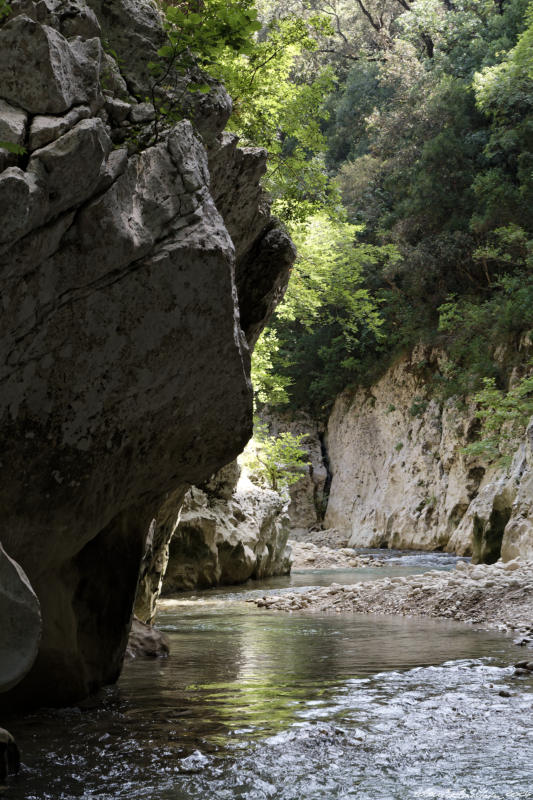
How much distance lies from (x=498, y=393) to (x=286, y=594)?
9241 mm

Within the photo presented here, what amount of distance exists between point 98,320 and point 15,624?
215cm

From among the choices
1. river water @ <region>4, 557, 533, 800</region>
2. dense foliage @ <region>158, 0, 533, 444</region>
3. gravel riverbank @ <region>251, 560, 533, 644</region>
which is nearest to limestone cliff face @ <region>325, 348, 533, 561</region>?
dense foliage @ <region>158, 0, 533, 444</region>

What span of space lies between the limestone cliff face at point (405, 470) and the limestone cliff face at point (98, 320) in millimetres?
12449

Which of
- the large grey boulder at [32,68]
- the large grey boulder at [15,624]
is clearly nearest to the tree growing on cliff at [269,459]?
the large grey boulder at [32,68]

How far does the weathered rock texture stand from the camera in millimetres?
15852

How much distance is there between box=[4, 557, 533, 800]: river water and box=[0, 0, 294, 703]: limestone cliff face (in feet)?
3.19

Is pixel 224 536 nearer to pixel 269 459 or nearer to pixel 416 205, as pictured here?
pixel 269 459

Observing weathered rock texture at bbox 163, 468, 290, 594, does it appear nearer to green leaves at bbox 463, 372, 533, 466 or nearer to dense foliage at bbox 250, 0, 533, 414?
green leaves at bbox 463, 372, 533, 466

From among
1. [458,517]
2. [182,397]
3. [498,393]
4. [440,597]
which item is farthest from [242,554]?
[182,397]

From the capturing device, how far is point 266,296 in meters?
7.90

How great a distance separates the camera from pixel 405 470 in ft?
93.9

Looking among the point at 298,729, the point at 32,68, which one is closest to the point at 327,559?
the point at 298,729

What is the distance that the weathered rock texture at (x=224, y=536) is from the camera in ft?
52.0

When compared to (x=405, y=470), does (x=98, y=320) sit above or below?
below
